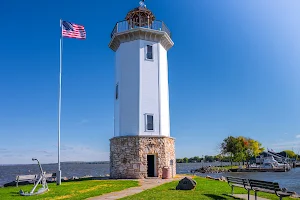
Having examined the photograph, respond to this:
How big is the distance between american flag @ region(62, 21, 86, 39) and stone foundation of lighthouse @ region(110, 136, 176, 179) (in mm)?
8450

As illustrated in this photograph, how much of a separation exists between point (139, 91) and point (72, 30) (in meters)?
7.00

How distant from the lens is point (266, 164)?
224 ft

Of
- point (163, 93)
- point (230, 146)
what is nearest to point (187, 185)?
point (163, 93)

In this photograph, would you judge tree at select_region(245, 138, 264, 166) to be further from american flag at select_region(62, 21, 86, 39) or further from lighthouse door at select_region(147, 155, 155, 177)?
american flag at select_region(62, 21, 86, 39)

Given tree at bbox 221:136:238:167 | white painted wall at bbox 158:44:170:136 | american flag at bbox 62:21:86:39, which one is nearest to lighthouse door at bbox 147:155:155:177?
white painted wall at bbox 158:44:170:136

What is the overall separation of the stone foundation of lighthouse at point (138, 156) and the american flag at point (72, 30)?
845 centimetres

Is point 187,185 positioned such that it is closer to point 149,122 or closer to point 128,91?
point 149,122

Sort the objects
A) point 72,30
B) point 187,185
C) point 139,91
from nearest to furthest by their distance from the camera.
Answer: point 187,185
point 72,30
point 139,91

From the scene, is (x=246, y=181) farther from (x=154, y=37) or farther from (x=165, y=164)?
(x=154, y=37)

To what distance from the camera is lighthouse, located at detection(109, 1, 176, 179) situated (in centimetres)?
2248

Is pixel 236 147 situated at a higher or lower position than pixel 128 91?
lower

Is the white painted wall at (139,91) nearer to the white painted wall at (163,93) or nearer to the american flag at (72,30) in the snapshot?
the white painted wall at (163,93)

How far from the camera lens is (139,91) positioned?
76.8ft

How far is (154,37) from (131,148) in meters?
9.65
